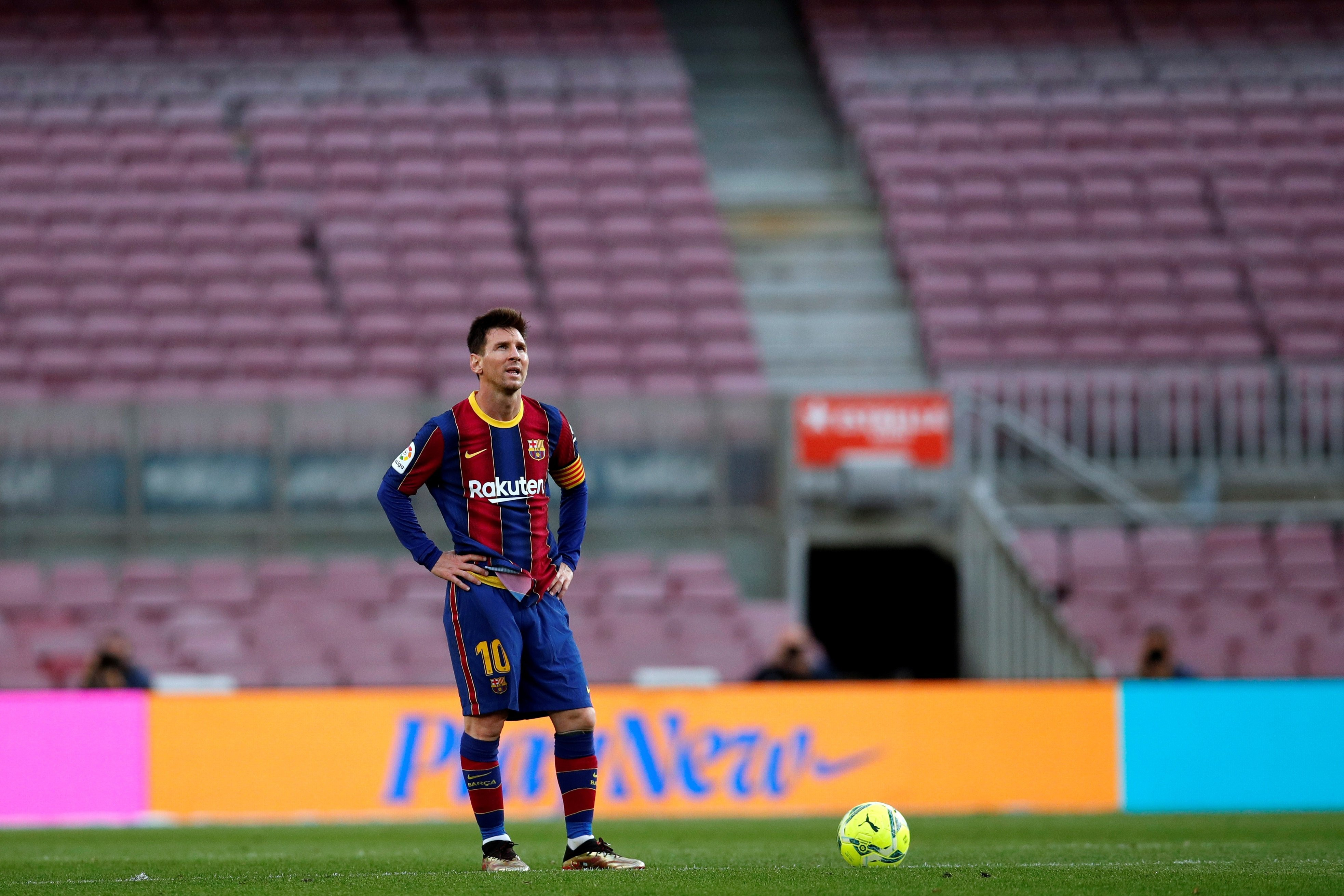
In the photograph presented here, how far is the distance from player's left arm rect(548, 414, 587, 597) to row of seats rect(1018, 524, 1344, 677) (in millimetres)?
8075

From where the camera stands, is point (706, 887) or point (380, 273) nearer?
point (706, 887)

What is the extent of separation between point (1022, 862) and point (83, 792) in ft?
23.6

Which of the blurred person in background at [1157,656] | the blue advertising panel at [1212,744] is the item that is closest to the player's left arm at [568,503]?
the blue advertising panel at [1212,744]

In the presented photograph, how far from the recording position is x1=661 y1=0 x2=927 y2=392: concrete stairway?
18.8 metres

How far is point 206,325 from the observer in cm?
1739

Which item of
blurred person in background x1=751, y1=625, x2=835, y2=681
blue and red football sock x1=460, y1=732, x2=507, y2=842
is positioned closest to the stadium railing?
blurred person in background x1=751, y1=625, x2=835, y2=681

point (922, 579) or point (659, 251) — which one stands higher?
point (659, 251)

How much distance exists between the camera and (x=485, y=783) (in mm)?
6047

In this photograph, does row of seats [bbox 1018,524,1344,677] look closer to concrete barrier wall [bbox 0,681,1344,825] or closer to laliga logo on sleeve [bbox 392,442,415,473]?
concrete barrier wall [bbox 0,681,1344,825]

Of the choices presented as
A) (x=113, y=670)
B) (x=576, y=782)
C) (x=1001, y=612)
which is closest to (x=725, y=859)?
(x=576, y=782)

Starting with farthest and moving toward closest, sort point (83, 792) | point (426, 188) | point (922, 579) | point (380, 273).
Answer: point (426, 188), point (380, 273), point (922, 579), point (83, 792)

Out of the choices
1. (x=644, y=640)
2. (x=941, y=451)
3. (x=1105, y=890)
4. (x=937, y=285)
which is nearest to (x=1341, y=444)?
(x=941, y=451)

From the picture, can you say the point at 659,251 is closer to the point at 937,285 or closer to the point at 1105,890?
the point at 937,285

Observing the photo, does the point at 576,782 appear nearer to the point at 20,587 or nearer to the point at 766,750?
the point at 766,750
